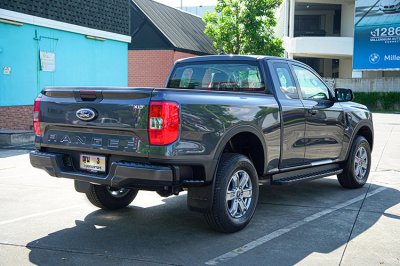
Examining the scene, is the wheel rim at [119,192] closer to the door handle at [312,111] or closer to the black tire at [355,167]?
the door handle at [312,111]

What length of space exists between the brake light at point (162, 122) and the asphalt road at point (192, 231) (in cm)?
104

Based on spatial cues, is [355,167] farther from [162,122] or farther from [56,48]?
[56,48]

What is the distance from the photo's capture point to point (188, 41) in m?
28.5

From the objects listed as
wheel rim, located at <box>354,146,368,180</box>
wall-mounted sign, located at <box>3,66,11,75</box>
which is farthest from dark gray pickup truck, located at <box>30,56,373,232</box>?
wall-mounted sign, located at <box>3,66,11,75</box>

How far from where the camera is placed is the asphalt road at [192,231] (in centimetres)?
461

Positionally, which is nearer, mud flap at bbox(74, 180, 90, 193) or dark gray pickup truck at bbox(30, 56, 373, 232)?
dark gray pickup truck at bbox(30, 56, 373, 232)

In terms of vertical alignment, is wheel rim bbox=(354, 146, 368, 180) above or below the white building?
below

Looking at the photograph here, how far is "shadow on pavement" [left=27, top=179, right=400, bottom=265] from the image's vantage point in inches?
185

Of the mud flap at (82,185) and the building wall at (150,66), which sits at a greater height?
the building wall at (150,66)

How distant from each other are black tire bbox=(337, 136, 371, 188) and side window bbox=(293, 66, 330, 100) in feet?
3.27

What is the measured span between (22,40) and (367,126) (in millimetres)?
10954

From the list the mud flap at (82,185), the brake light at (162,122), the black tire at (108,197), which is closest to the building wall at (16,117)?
the black tire at (108,197)

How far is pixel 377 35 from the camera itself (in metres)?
37.4

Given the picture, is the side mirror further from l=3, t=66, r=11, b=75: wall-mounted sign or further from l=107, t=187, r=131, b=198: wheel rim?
l=3, t=66, r=11, b=75: wall-mounted sign
